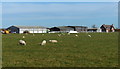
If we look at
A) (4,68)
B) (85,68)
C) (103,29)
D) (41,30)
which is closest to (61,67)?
(85,68)

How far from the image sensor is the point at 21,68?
10.7 m

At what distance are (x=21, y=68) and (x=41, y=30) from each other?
157671 millimetres

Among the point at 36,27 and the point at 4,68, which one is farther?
the point at 36,27

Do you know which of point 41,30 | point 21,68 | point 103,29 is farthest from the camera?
point 103,29

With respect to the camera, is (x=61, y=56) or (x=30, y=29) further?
(x=30, y=29)

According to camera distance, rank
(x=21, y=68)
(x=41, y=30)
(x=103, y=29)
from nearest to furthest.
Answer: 1. (x=21, y=68)
2. (x=41, y=30)
3. (x=103, y=29)

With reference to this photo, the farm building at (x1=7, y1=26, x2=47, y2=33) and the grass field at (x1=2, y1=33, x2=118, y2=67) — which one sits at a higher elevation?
the farm building at (x1=7, y1=26, x2=47, y2=33)

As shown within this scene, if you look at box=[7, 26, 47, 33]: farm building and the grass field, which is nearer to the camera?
the grass field

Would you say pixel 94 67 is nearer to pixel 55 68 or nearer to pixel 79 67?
pixel 79 67

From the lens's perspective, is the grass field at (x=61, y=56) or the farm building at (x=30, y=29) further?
the farm building at (x=30, y=29)

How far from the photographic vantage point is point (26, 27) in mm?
170625

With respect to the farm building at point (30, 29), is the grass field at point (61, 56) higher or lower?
lower

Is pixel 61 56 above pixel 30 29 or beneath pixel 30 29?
beneath

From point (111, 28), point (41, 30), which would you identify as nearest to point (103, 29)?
point (111, 28)
